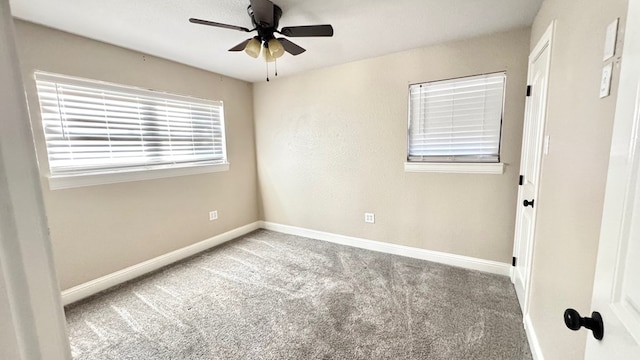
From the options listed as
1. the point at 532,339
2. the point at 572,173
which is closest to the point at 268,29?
the point at 572,173

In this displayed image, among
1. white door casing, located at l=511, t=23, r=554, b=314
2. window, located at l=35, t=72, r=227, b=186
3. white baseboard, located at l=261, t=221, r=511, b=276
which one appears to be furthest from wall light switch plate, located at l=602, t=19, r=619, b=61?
window, located at l=35, t=72, r=227, b=186

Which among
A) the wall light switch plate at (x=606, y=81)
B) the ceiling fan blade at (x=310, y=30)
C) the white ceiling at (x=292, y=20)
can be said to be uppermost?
the white ceiling at (x=292, y=20)

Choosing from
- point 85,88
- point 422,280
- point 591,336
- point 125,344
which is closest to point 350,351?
point 422,280

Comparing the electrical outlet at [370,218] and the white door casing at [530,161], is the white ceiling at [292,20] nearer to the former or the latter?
the white door casing at [530,161]

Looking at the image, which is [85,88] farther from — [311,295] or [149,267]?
[311,295]

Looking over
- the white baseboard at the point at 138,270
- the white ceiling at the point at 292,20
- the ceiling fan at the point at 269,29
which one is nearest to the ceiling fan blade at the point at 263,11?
the ceiling fan at the point at 269,29

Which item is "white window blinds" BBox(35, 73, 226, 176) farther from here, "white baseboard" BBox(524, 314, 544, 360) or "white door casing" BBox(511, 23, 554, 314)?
"white baseboard" BBox(524, 314, 544, 360)

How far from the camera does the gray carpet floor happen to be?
5.79ft

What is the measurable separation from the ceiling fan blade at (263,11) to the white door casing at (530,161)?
1793mm

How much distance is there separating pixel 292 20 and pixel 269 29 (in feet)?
0.91

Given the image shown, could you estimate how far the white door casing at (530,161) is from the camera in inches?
69.3

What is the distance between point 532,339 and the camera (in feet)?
5.62

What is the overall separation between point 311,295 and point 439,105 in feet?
7.49

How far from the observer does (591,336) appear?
0.68m
